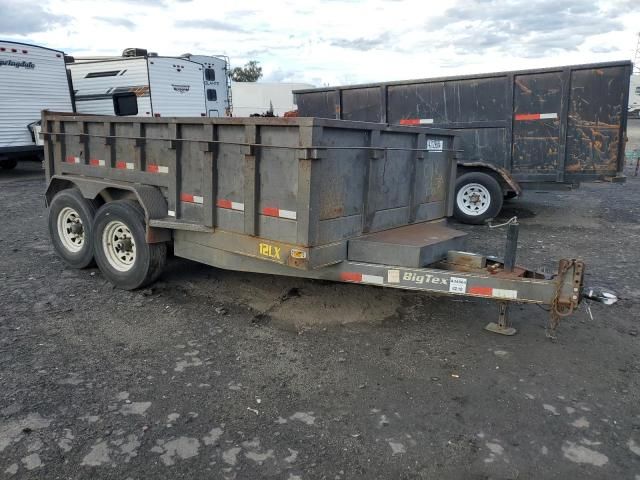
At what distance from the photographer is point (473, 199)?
31.5 feet

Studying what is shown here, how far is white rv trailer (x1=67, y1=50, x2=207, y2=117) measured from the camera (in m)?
15.5

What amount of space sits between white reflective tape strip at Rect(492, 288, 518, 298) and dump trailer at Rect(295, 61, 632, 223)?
5.02m

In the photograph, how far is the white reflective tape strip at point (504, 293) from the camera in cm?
400

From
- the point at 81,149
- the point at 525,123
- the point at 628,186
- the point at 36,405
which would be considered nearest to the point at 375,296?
the point at 36,405

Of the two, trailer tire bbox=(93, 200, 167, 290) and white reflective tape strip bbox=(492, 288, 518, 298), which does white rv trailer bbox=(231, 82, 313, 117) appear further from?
white reflective tape strip bbox=(492, 288, 518, 298)

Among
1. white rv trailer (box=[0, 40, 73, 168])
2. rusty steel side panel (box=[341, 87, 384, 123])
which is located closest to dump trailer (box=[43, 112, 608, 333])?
rusty steel side panel (box=[341, 87, 384, 123])

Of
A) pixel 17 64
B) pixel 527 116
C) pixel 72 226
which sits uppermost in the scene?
pixel 17 64

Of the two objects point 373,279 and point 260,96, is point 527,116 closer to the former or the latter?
point 373,279

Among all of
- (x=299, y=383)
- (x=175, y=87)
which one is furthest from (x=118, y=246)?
(x=175, y=87)

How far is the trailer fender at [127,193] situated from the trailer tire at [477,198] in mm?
6018

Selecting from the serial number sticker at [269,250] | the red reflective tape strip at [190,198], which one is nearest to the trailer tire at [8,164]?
the red reflective tape strip at [190,198]

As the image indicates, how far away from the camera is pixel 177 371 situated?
12.8 ft

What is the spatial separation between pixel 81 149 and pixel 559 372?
5.33 meters

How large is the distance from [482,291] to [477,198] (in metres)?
5.83
